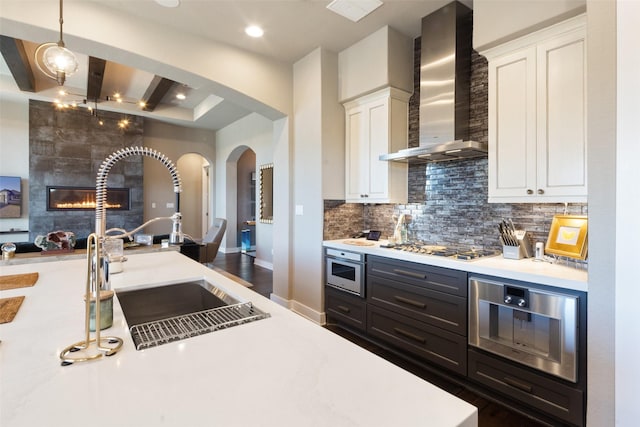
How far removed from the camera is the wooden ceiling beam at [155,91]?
506 centimetres

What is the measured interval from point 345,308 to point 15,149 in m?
7.10

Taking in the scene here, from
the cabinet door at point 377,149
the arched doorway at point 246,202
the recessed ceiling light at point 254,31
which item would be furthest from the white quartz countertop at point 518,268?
the arched doorway at point 246,202

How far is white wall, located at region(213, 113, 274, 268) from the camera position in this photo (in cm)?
622

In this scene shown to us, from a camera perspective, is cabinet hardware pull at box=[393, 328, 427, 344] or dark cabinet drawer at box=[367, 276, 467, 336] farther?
cabinet hardware pull at box=[393, 328, 427, 344]

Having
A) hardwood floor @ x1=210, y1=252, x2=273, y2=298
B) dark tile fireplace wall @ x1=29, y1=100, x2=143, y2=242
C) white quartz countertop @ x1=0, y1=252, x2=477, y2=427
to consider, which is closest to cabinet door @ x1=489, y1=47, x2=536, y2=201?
white quartz countertop @ x1=0, y1=252, x2=477, y2=427

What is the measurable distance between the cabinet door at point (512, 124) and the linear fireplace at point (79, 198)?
7080 mm

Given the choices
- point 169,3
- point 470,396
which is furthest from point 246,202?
point 470,396

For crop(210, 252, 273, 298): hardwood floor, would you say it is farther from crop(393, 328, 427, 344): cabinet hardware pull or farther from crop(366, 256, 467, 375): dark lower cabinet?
crop(393, 328, 427, 344): cabinet hardware pull

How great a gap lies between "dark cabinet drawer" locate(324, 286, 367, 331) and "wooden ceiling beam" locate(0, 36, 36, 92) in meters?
4.78

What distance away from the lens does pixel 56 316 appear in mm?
1154

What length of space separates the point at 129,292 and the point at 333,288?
2.06 metres

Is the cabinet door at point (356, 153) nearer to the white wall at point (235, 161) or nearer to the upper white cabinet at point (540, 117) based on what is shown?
the upper white cabinet at point (540, 117)

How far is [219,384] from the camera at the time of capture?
2.43 feet

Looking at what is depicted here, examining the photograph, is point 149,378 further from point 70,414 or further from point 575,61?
point 575,61
